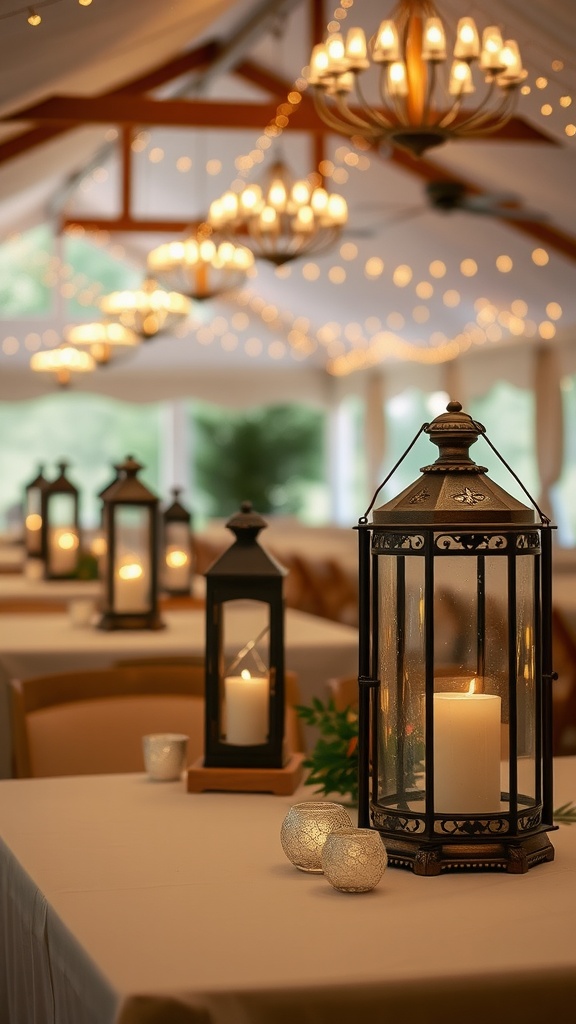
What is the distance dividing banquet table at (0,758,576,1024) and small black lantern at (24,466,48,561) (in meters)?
4.92

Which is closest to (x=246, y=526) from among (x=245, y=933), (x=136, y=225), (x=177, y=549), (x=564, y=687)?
(x=245, y=933)

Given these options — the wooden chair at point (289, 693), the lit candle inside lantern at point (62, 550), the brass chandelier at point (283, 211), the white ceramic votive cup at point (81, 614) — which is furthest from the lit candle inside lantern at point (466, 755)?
the brass chandelier at point (283, 211)

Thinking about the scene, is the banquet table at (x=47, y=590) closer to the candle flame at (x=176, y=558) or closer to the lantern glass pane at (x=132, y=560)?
the candle flame at (x=176, y=558)

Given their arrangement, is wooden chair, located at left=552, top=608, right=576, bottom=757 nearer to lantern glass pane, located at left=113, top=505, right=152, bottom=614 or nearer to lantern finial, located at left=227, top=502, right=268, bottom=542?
lantern glass pane, located at left=113, top=505, right=152, bottom=614

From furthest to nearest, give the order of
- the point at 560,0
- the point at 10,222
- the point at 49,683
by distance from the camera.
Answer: the point at 10,222 → the point at 560,0 → the point at 49,683

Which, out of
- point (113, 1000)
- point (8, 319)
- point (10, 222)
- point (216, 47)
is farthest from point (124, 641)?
point (8, 319)

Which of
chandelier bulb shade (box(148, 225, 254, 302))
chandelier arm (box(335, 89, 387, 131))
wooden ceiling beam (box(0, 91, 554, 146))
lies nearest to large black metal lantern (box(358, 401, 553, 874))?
chandelier arm (box(335, 89, 387, 131))

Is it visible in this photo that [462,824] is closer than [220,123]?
Yes

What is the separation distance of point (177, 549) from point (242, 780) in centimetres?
329

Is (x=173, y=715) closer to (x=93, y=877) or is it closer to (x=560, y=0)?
(x=93, y=877)

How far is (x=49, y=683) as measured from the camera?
2359mm

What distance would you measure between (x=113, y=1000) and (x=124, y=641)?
2783mm

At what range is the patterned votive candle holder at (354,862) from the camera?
4.35ft

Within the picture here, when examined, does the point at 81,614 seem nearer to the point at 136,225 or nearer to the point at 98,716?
the point at 98,716
